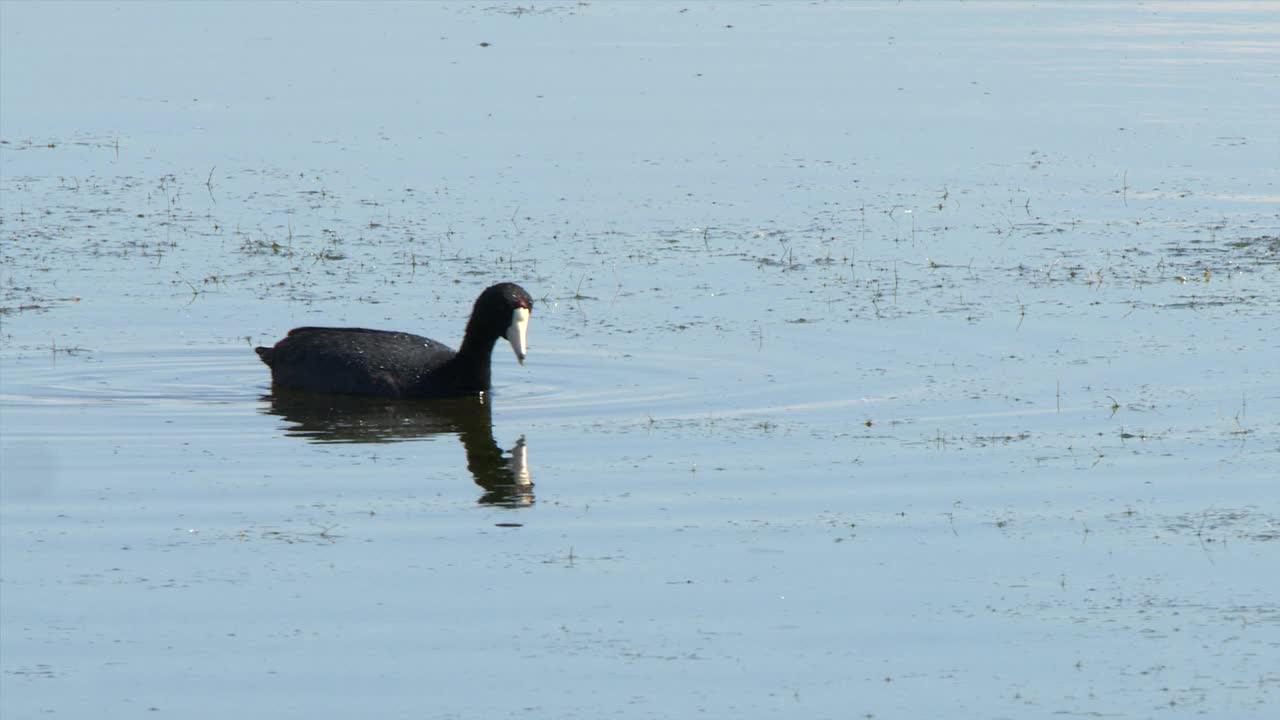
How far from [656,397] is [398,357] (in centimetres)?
181

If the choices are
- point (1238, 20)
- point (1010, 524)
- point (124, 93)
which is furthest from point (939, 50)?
point (1010, 524)

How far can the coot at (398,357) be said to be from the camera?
551 inches

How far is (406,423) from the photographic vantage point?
44.6 feet

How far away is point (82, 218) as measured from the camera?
18906 mm

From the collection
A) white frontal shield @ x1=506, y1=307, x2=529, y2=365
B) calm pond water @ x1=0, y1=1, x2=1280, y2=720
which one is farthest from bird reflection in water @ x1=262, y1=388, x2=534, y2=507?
white frontal shield @ x1=506, y1=307, x2=529, y2=365

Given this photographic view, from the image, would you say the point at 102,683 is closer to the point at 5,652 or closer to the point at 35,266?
the point at 5,652

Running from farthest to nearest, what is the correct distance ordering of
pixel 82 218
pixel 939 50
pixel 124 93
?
1. pixel 939 50
2. pixel 124 93
3. pixel 82 218

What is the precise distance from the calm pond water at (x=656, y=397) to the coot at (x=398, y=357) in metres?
0.24

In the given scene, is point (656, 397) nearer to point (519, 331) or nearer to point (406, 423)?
point (519, 331)

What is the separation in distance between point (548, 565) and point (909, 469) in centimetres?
256

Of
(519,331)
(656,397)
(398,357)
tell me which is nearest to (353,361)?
(398,357)

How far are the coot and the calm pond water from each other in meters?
0.24

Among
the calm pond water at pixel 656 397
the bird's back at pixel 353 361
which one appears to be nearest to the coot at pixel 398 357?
the bird's back at pixel 353 361

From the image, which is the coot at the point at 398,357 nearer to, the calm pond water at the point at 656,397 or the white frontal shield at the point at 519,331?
the white frontal shield at the point at 519,331
